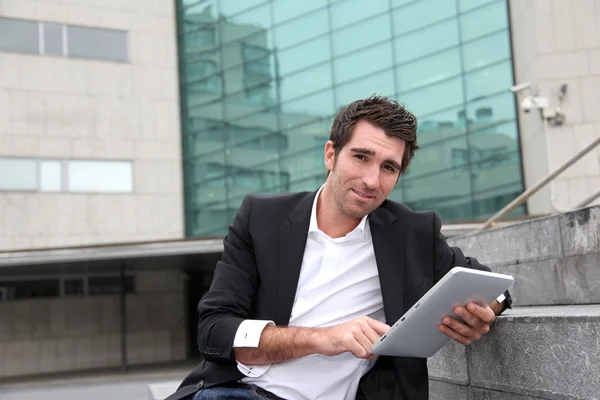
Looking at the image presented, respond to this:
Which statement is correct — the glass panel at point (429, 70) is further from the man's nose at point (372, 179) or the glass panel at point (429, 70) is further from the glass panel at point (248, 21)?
the man's nose at point (372, 179)

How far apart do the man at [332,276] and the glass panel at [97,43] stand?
2313 cm

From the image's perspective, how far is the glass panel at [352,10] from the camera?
75.7ft

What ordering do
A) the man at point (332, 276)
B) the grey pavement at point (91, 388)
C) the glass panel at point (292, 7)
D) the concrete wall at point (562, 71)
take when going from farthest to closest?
the glass panel at point (292, 7) → the concrete wall at point (562, 71) → the grey pavement at point (91, 388) → the man at point (332, 276)

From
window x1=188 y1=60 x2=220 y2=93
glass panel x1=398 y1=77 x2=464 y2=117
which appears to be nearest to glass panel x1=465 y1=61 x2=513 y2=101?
glass panel x1=398 y1=77 x2=464 y2=117

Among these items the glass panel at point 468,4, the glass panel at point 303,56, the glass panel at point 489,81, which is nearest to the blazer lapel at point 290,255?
the glass panel at point 489,81

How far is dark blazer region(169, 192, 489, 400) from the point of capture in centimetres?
249

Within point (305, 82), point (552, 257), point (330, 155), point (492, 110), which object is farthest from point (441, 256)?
point (305, 82)

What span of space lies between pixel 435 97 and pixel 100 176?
11.1 meters

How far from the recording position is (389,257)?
2.55 meters

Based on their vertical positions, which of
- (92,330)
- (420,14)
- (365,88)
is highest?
(420,14)

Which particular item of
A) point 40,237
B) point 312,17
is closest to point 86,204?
point 40,237

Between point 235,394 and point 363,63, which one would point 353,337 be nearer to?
point 235,394

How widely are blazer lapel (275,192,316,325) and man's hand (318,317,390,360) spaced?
0.79 ft

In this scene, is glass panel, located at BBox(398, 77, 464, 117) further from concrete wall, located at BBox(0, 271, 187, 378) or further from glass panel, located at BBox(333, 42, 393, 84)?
concrete wall, located at BBox(0, 271, 187, 378)
